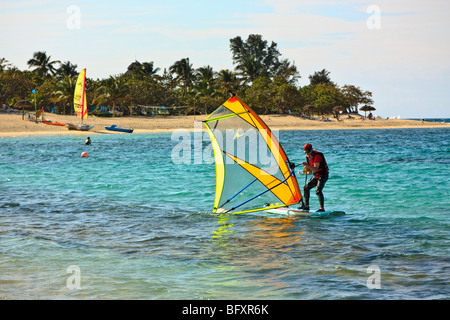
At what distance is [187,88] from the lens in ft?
302

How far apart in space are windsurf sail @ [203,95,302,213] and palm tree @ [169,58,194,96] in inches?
3243

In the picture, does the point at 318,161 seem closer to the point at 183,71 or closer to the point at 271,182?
the point at 271,182

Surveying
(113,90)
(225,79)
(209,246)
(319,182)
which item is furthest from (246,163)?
(225,79)

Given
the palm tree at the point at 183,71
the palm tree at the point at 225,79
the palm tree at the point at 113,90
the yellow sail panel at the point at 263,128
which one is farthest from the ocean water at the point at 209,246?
the palm tree at the point at 183,71

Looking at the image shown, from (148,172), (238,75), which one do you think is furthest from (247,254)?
(238,75)

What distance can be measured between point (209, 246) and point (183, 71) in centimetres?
8698

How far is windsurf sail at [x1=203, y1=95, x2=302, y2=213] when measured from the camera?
11289 mm

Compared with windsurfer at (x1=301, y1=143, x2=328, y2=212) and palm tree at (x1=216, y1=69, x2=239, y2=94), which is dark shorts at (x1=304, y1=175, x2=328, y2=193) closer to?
windsurfer at (x1=301, y1=143, x2=328, y2=212)

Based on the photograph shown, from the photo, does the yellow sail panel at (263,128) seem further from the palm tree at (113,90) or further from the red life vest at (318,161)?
the palm tree at (113,90)

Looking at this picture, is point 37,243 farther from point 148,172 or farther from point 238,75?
point 238,75

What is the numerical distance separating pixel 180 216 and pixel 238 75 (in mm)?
89808

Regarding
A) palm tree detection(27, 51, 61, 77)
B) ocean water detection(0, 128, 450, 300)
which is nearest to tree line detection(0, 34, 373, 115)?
palm tree detection(27, 51, 61, 77)

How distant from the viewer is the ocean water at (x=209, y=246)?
735cm

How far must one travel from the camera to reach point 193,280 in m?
7.75
